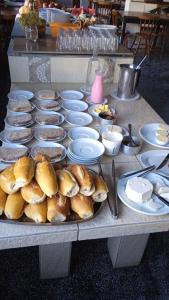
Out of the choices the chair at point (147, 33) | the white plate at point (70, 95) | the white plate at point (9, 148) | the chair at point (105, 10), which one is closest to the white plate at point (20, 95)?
the white plate at point (70, 95)

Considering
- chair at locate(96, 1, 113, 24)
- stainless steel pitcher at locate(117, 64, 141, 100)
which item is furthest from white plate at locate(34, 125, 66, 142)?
chair at locate(96, 1, 113, 24)

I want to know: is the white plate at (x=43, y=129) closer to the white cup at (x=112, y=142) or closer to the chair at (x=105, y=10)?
the white cup at (x=112, y=142)

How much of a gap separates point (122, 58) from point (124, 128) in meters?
0.64

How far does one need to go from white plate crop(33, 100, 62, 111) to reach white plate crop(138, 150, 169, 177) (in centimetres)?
47

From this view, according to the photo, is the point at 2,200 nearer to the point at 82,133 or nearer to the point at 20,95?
the point at 82,133

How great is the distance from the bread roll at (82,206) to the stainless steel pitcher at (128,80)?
0.85 m

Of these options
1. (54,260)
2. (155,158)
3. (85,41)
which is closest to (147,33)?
(85,41)

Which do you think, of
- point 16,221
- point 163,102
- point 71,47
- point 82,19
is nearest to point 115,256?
point 16,221

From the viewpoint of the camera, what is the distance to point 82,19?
1654mm

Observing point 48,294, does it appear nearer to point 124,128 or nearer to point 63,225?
point 63,225

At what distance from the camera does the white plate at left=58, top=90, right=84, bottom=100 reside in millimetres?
1310

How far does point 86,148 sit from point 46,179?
322 millimetres

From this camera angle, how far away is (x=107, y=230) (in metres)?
0.67

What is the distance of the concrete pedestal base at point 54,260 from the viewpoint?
0.96 meters
